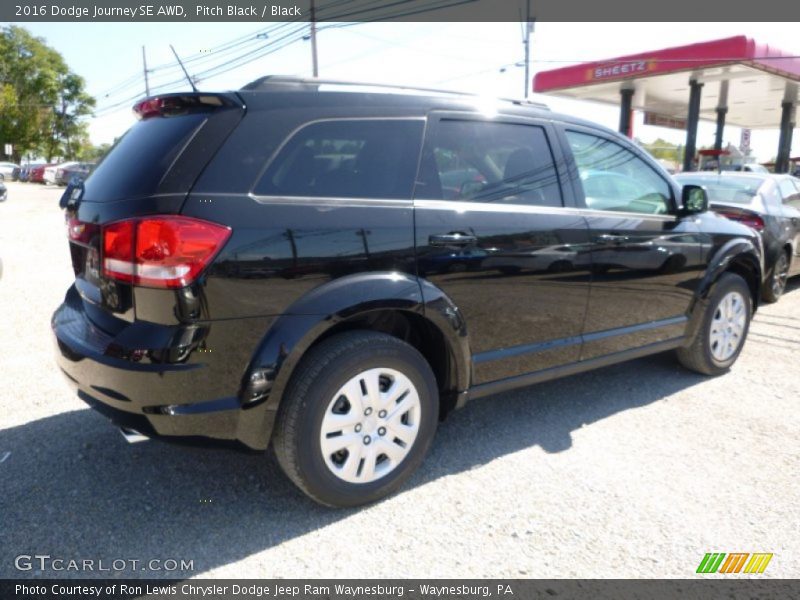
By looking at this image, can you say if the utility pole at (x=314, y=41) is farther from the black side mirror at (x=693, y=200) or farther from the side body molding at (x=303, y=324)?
the side body molding at (x=303, y=324)

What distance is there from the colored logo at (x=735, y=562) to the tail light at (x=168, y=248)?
7.49ft

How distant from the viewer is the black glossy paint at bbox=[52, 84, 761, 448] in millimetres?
2305

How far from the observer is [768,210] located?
22.4ft

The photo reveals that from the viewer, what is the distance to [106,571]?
7.54 feet

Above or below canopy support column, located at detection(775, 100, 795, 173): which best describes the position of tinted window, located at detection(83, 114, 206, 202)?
above

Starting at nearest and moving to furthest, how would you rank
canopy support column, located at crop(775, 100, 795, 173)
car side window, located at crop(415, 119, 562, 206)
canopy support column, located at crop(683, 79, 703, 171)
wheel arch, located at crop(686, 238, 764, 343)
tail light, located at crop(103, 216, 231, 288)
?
tail light, located at crop(103, 216, 231, 288) → car side window, located at crop(415, 119, 562, 206) → wheel arch, located at crop(686, 238, 764, 343) → canopy support column, located at crop(683, 79, 703, 171) → canopy support column, located at crop(775, 100, 795, 173)

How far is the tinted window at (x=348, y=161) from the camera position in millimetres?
2520

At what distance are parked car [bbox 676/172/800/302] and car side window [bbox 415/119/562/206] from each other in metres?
4.22

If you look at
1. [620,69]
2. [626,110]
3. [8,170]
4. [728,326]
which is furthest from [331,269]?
[8,170]

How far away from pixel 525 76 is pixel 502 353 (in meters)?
26.1

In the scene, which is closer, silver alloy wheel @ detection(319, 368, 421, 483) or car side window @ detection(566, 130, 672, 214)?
silver alloy wheel @ detection(319, 368, 421, 483)

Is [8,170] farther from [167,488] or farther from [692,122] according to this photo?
[167,488]

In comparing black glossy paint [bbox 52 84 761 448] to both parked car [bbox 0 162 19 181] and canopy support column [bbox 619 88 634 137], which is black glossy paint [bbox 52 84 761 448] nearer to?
canopy support column [bbox 619 88 634 137]

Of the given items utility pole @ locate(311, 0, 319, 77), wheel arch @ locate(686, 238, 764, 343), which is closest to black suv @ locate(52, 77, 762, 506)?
wheel arch @ locate(686, 238, 764, 343)
